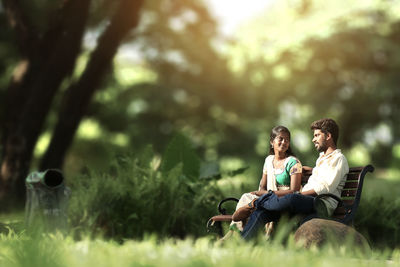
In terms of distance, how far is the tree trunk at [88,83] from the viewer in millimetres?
12539

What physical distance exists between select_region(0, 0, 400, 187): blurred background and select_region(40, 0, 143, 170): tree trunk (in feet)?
32.4

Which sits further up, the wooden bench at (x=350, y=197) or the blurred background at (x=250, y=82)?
the blurred background at (x=250, y=82)

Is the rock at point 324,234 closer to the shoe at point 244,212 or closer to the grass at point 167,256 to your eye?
the grass at point 167,256

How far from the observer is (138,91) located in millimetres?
28484

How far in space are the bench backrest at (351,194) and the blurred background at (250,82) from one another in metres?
16.7

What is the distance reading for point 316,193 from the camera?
6012 millimetres

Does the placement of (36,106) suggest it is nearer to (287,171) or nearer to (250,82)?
(287,171)

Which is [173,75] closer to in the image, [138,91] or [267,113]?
[138,91]

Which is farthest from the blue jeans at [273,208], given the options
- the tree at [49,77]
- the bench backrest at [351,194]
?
the tree at [49,77]

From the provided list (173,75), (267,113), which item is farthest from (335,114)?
(173,75)

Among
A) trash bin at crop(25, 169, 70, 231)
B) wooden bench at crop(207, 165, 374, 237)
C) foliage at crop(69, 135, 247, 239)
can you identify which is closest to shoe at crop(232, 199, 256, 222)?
wooden bench at crop(207, 165, 374, 237)

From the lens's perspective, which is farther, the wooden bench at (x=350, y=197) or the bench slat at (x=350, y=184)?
the bench slat at (x=350, y=184)

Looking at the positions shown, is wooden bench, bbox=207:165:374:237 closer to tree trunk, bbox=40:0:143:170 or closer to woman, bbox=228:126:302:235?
woman, bbox=228:126:302:235

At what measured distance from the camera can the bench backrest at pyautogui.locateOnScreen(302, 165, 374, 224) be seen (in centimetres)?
614
